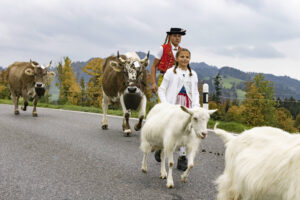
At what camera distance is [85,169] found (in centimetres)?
506

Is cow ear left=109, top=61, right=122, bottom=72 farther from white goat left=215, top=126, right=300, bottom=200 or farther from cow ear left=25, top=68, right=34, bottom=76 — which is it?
white goat left=215, top=126, right=300, bottom=200

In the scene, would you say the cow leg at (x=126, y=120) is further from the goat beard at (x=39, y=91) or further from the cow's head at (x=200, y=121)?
the goat beard at (x=39, y=91)

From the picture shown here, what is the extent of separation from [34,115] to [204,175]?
9.26 meters

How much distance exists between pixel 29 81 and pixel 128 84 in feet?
21.6

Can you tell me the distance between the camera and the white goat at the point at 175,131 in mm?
3793

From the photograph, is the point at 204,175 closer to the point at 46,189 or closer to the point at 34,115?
the point at 46,189

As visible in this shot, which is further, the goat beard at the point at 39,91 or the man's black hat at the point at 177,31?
the goat beard at the point at 39,91

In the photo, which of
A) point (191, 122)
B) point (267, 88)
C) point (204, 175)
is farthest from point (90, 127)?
point (267, 88)

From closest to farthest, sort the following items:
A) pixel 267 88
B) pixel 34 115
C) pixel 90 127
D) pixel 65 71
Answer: pixel 90 127
pixel 34 115
pixel 267 88
pixel 65 71

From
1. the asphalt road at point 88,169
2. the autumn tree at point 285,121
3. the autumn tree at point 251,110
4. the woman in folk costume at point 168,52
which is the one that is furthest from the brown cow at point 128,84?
the autumn tree at point 251,110

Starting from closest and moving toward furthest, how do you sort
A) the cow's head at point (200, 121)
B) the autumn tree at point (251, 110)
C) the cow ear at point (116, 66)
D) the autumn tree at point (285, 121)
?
1. the cow's head at point (200, 121)
2. the cow ear at point (116, 66)
3. the autumn tree at point (251, 110)
4. the autumn tree at point (285, 121)

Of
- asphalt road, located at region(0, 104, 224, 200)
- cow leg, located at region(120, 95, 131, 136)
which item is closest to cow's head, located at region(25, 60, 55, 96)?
asphalt road, located at region(0, 104, 224, 200)

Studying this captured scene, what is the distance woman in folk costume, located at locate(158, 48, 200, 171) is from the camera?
5.04 metres

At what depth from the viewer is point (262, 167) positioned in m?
2.44
